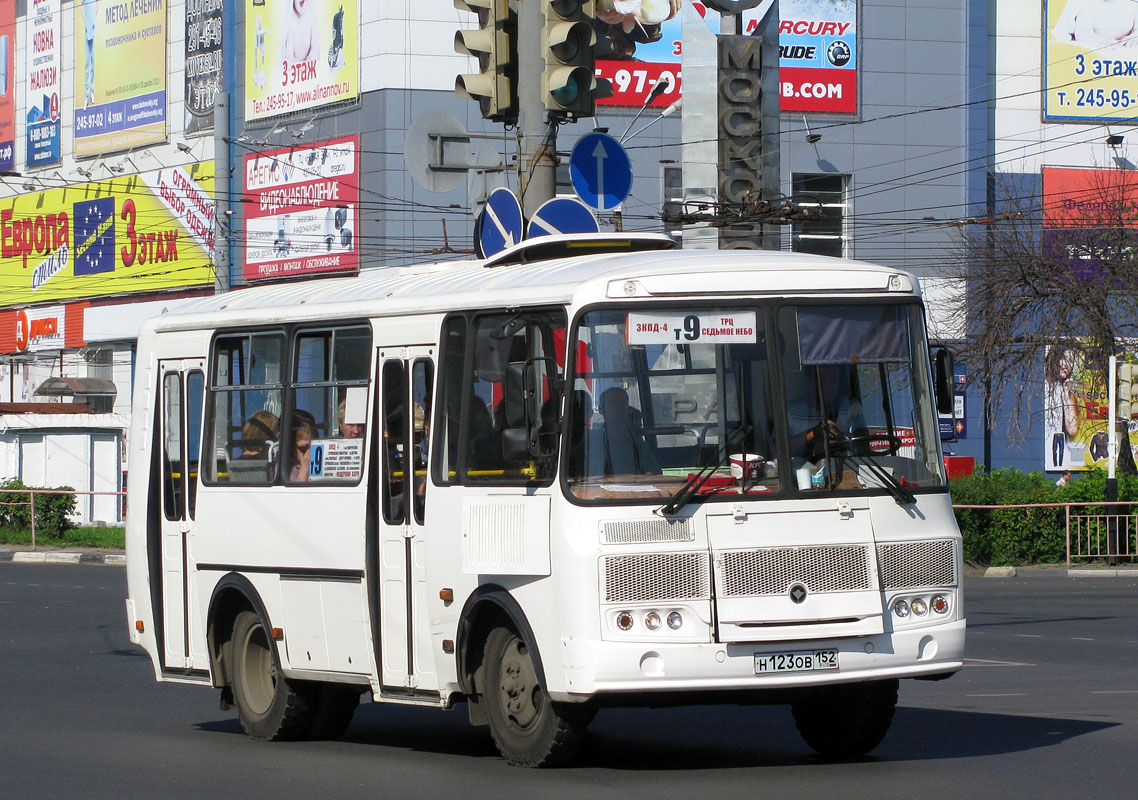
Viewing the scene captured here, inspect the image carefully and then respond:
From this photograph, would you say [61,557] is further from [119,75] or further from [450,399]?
[119,75]

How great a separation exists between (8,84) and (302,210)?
60.5 feet

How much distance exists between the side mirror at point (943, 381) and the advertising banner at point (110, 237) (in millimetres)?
43288

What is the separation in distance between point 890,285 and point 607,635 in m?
2.44

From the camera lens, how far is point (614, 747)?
1097 centimetres

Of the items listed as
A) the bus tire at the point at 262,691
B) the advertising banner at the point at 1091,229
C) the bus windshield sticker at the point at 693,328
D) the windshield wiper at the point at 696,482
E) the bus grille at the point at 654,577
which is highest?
the advertising banner at the point at 1091,229

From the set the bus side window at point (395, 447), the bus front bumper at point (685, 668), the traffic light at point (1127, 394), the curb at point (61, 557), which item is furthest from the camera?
the curb at point (61, 557)

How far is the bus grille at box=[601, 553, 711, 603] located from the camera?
9.25 meters

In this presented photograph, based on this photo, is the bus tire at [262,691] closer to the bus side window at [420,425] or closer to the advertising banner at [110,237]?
the bus side window at [420,425]

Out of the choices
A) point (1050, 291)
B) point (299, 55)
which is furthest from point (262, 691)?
point (299, 55)

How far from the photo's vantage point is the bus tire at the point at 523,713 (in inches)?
376

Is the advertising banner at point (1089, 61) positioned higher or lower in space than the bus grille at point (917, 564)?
higher

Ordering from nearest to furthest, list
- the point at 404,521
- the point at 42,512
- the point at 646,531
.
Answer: the point at 646,531 → the point at 404,521 → the point at 42,512

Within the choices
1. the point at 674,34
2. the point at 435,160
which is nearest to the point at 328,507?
the point at 435,160

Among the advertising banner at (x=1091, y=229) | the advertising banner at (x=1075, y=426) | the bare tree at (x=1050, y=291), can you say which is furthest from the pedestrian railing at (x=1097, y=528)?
the advertising banner at (x=1075, y=426)
